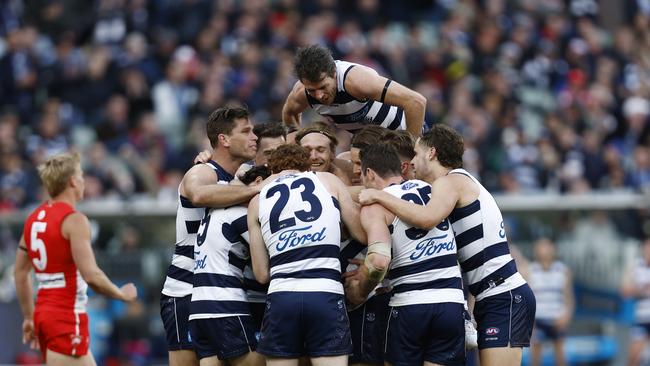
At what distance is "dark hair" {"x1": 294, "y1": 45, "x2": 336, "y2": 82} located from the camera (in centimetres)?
916

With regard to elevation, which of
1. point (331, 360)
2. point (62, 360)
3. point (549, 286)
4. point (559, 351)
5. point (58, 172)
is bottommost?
point (559, 351)

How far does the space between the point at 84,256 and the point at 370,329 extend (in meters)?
2.63

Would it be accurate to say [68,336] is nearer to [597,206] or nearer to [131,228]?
[131,228]

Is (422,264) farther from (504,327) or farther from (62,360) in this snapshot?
(62,360)

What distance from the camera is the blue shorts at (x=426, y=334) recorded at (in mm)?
8430

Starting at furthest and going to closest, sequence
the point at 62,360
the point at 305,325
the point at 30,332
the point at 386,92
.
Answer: the point at 30,332 < the point at 62,360 < the point at 386,92 < the point at 305,325

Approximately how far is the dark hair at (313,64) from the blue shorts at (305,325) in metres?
1.88

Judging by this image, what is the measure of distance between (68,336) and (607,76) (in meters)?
14.1

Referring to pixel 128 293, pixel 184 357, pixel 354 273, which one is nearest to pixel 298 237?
pixel 354 273

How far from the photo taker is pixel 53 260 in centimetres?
1001

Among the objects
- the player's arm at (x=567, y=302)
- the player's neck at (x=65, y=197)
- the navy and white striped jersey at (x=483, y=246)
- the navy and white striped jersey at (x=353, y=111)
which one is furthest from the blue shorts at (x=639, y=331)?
the player's neck at (x=65, y=197)

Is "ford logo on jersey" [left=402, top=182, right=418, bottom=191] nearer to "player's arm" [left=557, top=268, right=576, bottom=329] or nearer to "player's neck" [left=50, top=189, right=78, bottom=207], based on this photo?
"player's neck" [left=50, top=189, right=78, bottom=207]

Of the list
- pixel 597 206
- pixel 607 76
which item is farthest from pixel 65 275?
pixel 607 76

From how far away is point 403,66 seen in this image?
67.0 feet
